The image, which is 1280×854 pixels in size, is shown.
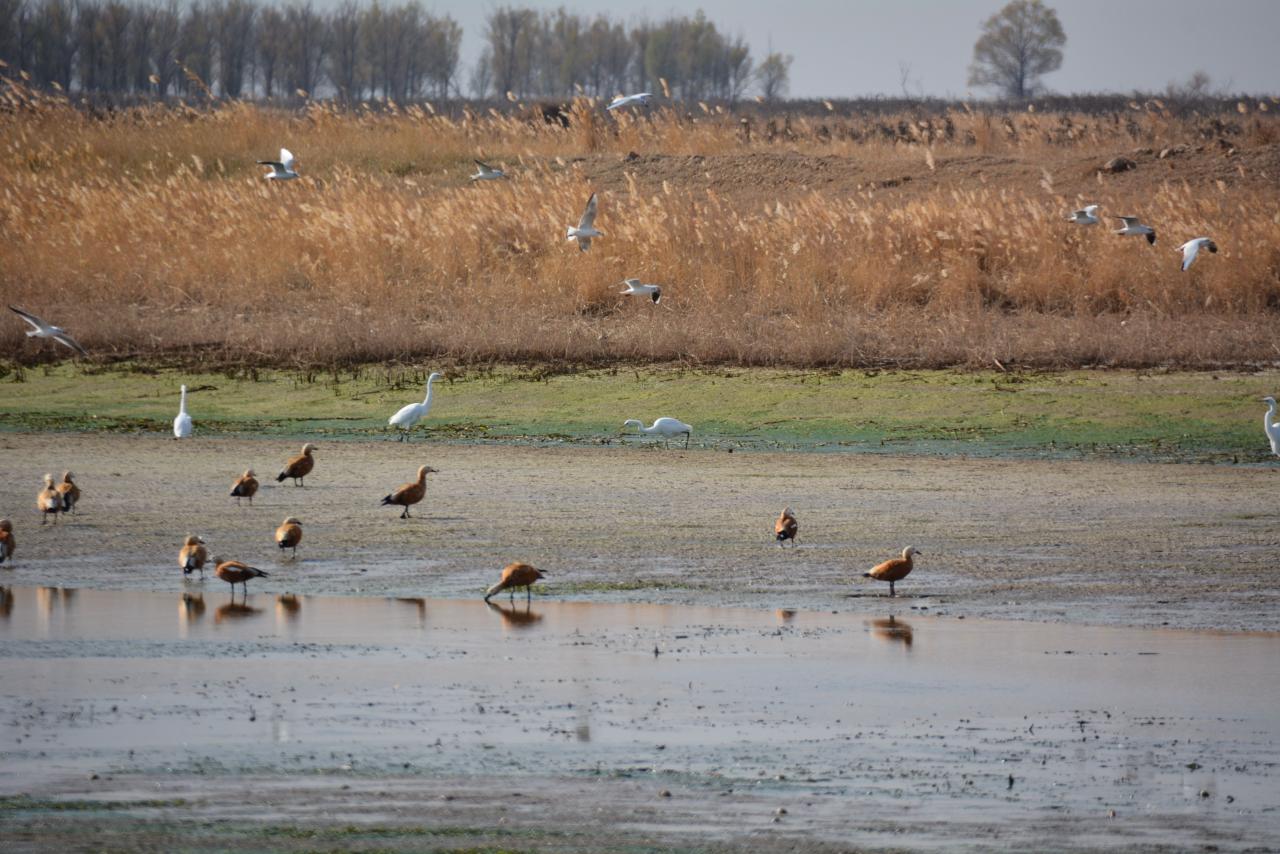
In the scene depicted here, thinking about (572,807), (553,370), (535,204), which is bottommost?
(572,807)

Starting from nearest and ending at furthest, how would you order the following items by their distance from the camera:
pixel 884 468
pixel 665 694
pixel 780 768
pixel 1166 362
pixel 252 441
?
pixel 780 768 → pixel 665 694 → pixel 884 468 → pixel 252 441 → pixel 1166 362

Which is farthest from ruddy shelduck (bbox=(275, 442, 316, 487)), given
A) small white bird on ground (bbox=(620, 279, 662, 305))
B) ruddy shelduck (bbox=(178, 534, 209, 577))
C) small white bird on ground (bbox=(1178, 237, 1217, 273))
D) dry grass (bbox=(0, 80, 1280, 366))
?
small white bird on ground (bbox=(1178, 237, 1217, 273))

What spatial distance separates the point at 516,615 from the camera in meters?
10.7

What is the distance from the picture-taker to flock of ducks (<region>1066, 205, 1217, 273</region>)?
2350cm

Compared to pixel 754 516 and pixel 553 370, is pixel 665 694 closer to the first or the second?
pixel 754 516

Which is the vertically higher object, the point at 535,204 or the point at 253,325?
the point at 535,204

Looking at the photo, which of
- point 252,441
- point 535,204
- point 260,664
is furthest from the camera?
point 535,204

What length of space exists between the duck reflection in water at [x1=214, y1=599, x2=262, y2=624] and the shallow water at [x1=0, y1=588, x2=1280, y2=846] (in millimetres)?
A: 32

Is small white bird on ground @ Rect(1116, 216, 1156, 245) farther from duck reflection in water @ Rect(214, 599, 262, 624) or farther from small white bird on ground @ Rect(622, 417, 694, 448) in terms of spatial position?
duck reflection in water @ Rect(214, 599, 262, 624)

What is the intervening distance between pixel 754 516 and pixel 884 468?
3.06 meters

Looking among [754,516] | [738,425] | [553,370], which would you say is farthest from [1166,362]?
[754,516]

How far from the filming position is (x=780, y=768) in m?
7.43

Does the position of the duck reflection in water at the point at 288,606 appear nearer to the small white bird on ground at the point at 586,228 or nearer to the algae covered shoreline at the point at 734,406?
the algae covered shoreline at the point at 734,406

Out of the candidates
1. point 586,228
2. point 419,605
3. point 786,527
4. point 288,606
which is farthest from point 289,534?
point 586,228
